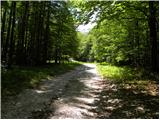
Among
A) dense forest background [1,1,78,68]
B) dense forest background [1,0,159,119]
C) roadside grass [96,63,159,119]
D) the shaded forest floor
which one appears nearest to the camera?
roadside grass [96,63,159,119]

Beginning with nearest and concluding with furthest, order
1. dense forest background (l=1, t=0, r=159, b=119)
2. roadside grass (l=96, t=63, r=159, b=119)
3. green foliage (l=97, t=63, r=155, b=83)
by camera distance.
A: roadside grass (l=96, t=63, r=159, b=119) → dense forest background (l=1, t=0, r=159, b=119) → green foliage (l=97, t=63, r=155, b=83)

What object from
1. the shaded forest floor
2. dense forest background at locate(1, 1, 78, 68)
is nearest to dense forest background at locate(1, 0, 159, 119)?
the shaded forest floor

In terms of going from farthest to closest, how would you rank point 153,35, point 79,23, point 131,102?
point 153,35 < point 79,23 < point 131,102

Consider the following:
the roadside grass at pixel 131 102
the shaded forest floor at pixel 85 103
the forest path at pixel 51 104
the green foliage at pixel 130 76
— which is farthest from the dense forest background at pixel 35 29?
the roadside grass at pixel 131 102

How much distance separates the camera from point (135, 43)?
31.5 m

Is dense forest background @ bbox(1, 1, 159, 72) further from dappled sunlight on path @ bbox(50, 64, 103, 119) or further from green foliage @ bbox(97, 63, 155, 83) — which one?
dappled sunlight on path @ bbox(50, 64, 103, 119)

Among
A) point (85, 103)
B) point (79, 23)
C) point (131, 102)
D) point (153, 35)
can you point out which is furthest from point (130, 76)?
point (85, 103)

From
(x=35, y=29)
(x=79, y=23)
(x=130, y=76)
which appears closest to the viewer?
(x=79, y=23)

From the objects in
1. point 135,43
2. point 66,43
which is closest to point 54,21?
point 66,43

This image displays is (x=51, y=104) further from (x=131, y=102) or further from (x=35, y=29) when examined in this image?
(x=35, y=29)

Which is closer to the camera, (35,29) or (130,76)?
(130,76)

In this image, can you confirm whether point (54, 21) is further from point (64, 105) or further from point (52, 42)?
point (64, 105)

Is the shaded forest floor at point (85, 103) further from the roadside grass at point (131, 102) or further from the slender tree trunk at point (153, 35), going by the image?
the slender tree trunk at point (153, 35)

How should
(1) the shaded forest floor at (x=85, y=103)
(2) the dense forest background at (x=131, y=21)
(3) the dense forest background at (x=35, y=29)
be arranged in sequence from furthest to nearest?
1. (3) the dense forest background at (x=35, y=29)
2. (2) the dense forest background at (x=131, y=21)
3. (1) the shaded forest floor at (x=85, y=103)
